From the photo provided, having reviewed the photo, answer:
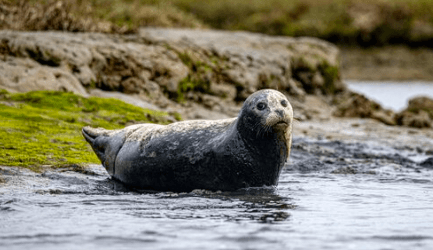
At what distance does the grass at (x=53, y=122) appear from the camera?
900 centimetres

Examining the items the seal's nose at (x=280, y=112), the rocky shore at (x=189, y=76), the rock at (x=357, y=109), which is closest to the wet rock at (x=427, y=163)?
the rocky shore at (x=189, y=76)

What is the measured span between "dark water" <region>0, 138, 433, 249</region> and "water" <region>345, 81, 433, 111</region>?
21.3 m

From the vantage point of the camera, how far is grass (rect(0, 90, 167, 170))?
9000 mm

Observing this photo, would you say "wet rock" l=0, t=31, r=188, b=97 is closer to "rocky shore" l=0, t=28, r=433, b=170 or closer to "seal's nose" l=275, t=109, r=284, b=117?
"rocky shore" l=0, t=28, r=433, b=170

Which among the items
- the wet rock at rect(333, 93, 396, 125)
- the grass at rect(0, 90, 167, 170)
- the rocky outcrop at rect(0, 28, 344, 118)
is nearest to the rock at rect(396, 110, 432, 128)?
the wet rock at rect(333, 93, 396, 125)

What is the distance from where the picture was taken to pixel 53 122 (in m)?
10.8

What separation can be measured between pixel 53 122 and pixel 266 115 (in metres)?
4.68

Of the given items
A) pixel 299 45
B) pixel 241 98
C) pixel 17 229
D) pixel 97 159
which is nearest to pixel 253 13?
pixel 299 45

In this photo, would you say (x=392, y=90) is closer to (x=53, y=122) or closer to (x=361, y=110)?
(x=361, y=110)

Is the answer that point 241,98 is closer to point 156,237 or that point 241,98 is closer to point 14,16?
point 14,16

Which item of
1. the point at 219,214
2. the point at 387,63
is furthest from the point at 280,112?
the point at 387,63

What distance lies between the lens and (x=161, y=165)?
7.78 meters

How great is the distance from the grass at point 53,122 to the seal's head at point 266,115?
2613mm

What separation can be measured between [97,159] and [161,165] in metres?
1.95
